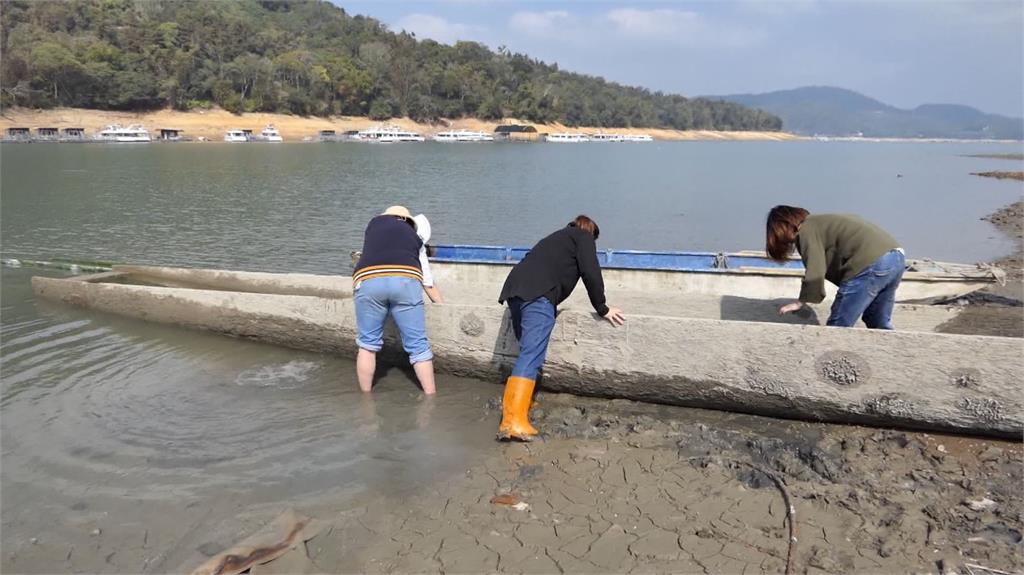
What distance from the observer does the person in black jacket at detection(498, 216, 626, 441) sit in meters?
5.18

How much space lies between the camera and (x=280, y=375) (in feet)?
22.8

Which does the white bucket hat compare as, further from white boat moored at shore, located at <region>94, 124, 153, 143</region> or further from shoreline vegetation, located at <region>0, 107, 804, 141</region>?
shoreline vegetation, located at <region>0, 107, 804, 141</region>

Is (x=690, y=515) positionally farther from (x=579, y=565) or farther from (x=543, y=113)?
(x=543, y=113)

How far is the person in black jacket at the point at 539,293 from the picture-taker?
5.18 m

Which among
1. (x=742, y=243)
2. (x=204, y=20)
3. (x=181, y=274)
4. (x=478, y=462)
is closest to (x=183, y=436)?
(x=478, y=462)

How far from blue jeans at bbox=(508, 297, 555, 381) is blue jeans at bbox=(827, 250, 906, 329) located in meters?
2.23

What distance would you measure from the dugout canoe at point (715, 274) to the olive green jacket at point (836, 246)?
2.82 meters

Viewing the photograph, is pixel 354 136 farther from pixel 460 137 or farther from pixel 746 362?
pixel 746 362

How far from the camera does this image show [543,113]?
5487 inches

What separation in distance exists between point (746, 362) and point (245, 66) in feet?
341

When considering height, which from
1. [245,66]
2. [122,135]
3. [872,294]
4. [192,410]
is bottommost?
[192,410]

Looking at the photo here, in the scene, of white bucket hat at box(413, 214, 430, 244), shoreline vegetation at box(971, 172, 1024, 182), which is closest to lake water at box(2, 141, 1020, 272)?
shoreline vegetation at box(971, 172, 1024, 182)

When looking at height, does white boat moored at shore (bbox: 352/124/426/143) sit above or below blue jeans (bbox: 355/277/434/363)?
above

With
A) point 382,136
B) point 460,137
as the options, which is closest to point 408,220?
point 382,136
